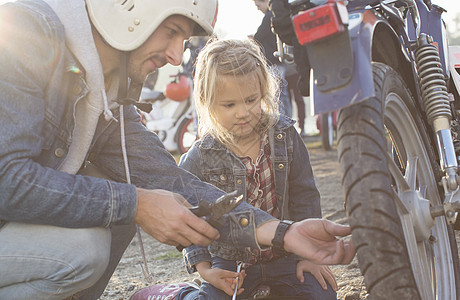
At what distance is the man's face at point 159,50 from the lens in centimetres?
185

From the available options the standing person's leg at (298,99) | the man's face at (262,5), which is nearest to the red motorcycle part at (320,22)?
the man's face at (262,5)

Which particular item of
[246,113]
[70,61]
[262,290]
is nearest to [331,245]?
[262,290]

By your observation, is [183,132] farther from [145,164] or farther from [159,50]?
[159,50]

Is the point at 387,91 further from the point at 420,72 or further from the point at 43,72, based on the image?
the point at 43,72

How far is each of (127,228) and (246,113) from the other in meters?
0.63

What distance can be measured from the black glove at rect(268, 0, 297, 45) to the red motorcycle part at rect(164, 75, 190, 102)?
6.46 meters

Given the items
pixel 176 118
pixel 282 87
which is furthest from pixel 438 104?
pixel 176 118

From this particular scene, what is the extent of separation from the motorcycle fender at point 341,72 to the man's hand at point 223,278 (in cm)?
83

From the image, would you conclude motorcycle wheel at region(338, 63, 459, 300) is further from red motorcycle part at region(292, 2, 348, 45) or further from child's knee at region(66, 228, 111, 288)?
child's knee at region(66, 228, 111, 288)

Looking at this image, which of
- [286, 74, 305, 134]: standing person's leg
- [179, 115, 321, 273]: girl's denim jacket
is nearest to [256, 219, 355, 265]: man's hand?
[179, 115, 321, 273]: girl's denim jacket

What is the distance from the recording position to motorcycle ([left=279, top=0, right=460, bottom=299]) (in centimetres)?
119

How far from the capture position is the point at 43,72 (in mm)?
1567

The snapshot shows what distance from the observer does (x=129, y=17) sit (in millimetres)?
1787

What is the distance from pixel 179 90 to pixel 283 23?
22.0ft
